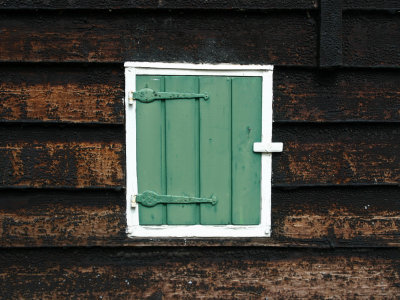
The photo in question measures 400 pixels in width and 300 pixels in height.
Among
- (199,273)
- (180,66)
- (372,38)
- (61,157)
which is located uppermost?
(372,38)

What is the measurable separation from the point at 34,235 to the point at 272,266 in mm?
1061

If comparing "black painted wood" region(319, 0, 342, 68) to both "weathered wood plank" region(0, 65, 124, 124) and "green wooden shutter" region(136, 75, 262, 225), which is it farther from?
"weathered wood plank" region(0, 65, 124, 124)

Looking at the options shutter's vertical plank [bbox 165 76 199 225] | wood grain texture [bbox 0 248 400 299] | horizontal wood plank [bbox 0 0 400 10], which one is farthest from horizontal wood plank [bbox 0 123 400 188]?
horizontal wood plank [bbox 0 0 400 10]

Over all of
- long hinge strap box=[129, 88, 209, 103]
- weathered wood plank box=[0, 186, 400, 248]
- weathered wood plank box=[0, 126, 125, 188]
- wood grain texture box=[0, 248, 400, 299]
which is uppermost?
long hinge strap box=[129, 88, 209, 103]

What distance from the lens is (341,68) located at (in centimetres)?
155

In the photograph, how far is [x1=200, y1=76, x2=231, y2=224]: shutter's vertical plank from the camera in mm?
1530

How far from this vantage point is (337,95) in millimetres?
1554

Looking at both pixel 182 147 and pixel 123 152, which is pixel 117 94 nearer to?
pixel 123 152

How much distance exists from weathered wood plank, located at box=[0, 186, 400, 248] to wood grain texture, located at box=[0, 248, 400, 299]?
0.05 m

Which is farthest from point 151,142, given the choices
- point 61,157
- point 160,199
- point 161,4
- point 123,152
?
point 161,4

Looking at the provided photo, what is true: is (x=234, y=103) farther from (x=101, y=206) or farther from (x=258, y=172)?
(x=101, y=206)

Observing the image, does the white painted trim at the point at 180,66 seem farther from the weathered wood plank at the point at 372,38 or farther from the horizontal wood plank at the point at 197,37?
the weathered wood plank at the point at 372,38

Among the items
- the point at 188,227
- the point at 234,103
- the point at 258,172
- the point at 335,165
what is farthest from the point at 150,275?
the point at 335,165

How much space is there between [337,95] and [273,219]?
2.02 feet
